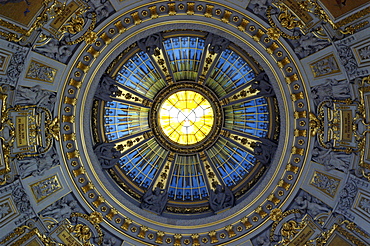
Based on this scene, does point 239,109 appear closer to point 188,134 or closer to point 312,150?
point 188,134

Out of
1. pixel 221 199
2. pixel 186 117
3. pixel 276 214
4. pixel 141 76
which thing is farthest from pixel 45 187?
pixel 276 214

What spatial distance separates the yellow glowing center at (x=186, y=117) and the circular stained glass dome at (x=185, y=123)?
52 mm

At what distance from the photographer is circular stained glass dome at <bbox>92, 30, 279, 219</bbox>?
17.0m

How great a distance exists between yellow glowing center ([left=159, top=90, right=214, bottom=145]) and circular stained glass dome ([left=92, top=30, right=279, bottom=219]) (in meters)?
0.05

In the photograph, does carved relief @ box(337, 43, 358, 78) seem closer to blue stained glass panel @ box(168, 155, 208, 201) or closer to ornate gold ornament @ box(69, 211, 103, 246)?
blue stained glass panel @ box(168, 155, 208, 201)

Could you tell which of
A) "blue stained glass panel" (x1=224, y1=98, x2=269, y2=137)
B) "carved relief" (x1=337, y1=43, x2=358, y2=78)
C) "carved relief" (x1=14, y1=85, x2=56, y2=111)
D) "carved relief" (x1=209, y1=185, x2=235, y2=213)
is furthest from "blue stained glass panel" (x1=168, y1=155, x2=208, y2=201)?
"carved relief" (x1=337, y1=43, x2=358, y2=78)

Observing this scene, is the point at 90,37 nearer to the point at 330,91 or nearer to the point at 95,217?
the point at 95,217

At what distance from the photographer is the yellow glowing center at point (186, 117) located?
18859 millimetres

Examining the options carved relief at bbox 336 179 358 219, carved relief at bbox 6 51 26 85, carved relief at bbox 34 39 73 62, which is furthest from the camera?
carved relief at bbox 336 179 358 219

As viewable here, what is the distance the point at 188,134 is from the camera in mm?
19312

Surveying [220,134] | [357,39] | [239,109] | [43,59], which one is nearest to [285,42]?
[357,39]

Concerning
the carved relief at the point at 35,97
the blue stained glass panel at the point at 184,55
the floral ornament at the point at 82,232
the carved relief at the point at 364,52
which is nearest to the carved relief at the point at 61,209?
the floral ornament at the point at 82,232

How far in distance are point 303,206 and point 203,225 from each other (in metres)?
4.46

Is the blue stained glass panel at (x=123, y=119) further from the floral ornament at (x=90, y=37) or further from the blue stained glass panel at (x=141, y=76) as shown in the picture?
the floral ornament at (x=90, y=37)
